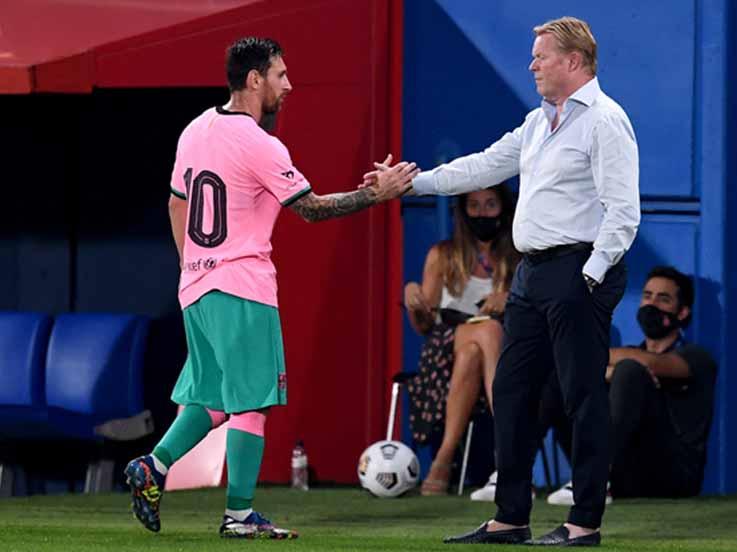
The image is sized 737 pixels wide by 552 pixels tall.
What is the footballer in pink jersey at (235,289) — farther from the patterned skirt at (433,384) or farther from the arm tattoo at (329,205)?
the patterned skirt at (433,384)

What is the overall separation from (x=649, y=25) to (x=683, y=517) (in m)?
3.00

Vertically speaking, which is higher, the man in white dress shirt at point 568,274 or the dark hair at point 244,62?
the dark hair at point 244,62

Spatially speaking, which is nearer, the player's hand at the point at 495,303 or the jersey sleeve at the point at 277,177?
the jersey sleeve at the point at 277,177

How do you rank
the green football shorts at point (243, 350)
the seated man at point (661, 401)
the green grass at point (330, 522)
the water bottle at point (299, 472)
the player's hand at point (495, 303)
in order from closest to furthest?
the green grass at point (330, 522) → the green football shorts at point (243, 350) → the seated man at point (661, 401) → the player's hand at point (495, 303) → the water bottle at point (299, 472)

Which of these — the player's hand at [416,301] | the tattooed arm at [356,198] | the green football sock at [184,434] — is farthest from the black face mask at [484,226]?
the green football sock at [184,434]

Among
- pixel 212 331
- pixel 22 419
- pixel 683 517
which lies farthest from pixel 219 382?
pixel 22 419

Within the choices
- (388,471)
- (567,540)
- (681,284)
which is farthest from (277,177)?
(681,284)

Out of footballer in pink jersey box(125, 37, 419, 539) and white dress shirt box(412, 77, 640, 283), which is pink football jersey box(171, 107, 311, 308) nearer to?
footballer in pink jersey box(125, 37, 419, 539)

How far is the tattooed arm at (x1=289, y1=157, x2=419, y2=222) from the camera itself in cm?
677

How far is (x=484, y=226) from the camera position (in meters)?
9.70

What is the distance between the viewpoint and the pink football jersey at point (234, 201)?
21.7 feet

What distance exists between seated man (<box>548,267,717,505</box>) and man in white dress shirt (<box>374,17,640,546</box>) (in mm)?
2146

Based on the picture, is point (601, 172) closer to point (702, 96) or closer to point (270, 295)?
point (270, 295)

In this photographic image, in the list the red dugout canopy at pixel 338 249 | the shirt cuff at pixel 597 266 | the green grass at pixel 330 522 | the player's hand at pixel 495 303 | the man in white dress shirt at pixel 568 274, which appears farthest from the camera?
the red dugout canopy at pixel 338 249
